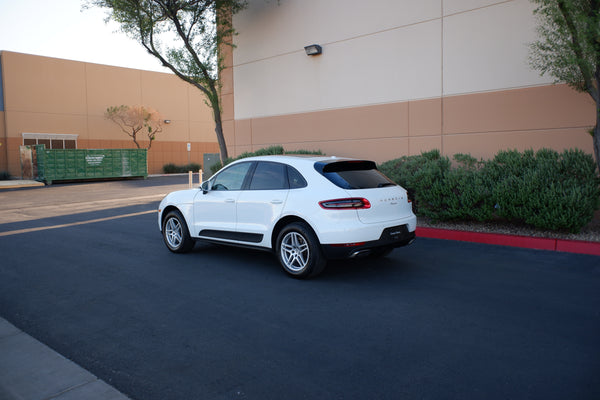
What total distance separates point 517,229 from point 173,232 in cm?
625

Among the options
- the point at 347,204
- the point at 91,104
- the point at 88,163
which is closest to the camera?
the point at 347,204

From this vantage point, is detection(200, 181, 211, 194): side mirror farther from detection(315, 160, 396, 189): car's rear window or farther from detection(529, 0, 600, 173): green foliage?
detection(529, 0, 600, 173): green foliage

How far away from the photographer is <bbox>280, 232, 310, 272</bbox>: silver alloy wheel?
6.35 meters

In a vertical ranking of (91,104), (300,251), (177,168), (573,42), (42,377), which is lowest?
(42,377)

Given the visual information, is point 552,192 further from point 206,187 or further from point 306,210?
point 206,187

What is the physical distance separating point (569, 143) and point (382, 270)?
5534 mm

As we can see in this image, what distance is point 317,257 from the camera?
614cm

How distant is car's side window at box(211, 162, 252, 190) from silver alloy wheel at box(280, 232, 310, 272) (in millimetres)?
1333

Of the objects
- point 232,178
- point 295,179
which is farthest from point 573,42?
point 232,178

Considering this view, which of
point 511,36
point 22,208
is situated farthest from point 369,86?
point 22,208

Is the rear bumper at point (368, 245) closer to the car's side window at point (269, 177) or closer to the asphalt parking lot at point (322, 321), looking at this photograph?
the asphalt parking lot at point (322, 321)

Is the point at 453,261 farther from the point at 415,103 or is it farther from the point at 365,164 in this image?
the point at 415,103

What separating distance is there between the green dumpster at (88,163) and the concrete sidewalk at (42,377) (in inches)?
1080

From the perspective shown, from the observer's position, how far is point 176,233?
8289 millimetres
